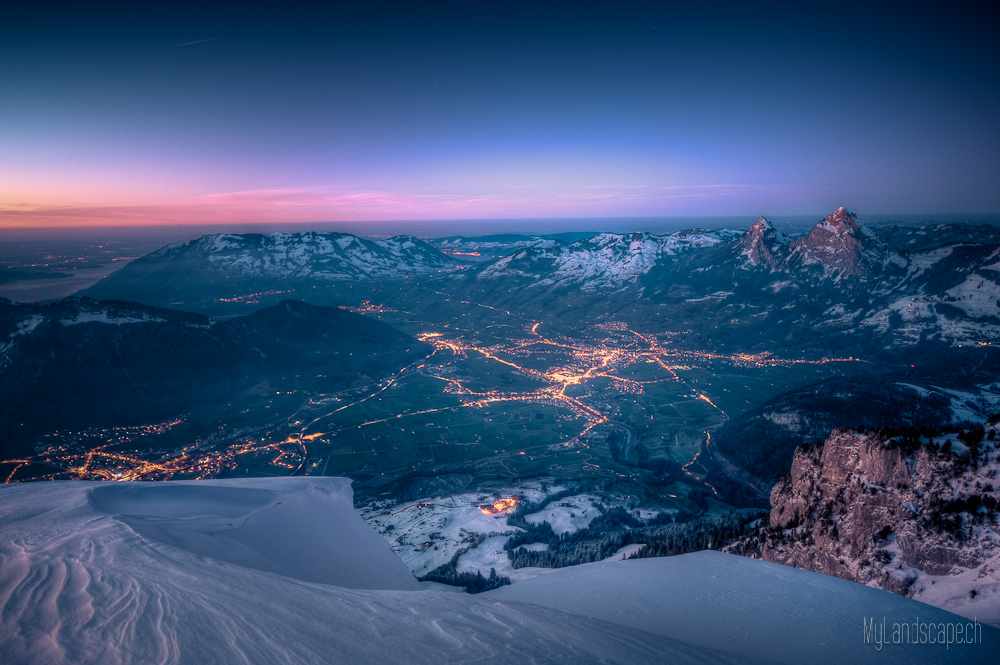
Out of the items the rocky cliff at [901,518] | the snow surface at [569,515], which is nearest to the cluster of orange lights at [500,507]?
the snow surface at [569,515]

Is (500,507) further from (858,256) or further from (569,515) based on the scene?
(858,256)

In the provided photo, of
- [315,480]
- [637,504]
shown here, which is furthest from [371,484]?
[637,504]

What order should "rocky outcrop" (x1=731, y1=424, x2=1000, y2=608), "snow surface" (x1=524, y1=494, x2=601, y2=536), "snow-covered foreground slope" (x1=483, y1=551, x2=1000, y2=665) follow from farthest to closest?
1. "snow surface" (x1=524, y1=494, x2=601, y2=536)
2. "rocky outcrop" (x1=731, y1=424, x2=1000, y2=608)
3. "snow-covered foreground slope" (x1=483, y1=551, x2=1000, y2=665)

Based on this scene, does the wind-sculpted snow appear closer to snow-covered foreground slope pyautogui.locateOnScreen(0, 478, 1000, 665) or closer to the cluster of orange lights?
snow-covered foreground slope pyautogui.locateOnScreen(0, 478, 1000, 665)

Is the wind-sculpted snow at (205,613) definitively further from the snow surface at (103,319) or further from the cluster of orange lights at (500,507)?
the snow surface at (103,319)

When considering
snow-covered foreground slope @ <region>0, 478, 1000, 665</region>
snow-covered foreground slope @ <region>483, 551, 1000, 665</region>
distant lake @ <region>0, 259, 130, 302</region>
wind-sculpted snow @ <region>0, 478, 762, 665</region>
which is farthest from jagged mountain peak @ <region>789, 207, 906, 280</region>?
distant lake @ <region>0, 259, 130, 302</region>

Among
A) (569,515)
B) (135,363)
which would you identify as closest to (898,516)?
(569,515)
